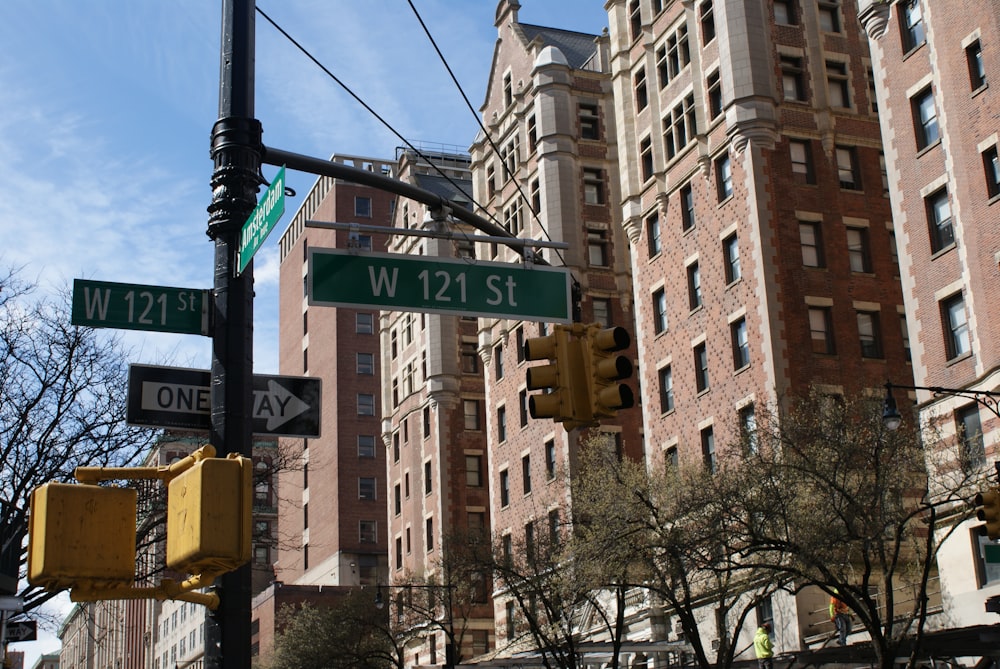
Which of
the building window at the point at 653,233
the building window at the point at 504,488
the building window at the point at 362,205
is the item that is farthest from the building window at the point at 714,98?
the building window at the point at 362,205

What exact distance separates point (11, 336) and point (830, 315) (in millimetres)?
30783

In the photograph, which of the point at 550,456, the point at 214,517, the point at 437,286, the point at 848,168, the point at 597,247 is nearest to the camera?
the point at 214,517

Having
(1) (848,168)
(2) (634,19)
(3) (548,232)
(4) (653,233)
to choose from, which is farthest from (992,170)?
(3) (548,232)

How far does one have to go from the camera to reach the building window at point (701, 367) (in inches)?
2032

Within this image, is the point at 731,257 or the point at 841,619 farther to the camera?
the point at 731,257

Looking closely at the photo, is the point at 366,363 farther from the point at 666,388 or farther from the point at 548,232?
the point at 666,388

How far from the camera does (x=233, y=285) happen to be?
9.77 metres

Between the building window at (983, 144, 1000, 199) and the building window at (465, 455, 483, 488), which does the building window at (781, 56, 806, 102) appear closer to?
the building window at (983, 144, 1000, 199)

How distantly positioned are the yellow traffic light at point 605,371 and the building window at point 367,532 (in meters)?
89.7

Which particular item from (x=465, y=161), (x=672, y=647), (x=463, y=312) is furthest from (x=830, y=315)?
(x=465, y=161)

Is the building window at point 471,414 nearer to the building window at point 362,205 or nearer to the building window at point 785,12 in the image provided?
the building window at point 785,12

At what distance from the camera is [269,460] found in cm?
3569

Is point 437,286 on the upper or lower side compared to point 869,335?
lower

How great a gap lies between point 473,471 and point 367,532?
87.5 ft
